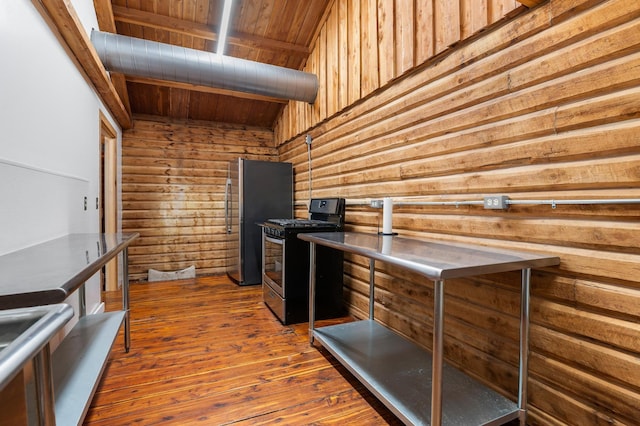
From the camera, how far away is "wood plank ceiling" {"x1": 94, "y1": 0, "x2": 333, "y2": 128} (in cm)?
333

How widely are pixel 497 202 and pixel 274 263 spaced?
2179mm

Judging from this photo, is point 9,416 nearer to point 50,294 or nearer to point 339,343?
point 50,294

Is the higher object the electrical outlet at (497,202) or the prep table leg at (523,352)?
the electrical outlet at (497,202)

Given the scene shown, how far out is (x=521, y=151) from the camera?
5.50 feet

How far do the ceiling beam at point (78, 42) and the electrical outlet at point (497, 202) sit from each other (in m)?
2.65

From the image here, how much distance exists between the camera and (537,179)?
63.3 inches

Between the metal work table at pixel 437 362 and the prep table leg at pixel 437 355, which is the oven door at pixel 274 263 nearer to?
the metal work table at pixel 437 362

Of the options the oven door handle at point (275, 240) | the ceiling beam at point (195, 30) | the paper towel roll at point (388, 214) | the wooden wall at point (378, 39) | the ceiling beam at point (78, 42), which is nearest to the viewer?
the ceiling beam at point (78, 42)

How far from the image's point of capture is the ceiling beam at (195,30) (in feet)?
10.9

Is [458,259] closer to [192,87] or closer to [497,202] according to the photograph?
[497,202]

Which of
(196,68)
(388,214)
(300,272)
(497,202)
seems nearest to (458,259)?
(497,202)

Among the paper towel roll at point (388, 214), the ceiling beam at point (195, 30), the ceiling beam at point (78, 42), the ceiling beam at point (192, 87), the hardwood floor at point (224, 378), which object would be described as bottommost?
the hardwood floor at point (224, 378)

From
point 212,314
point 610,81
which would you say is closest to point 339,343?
point 212,314

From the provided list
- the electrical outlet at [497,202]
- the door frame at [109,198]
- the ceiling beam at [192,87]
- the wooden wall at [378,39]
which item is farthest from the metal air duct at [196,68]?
the electrical outlet at [497,202]
